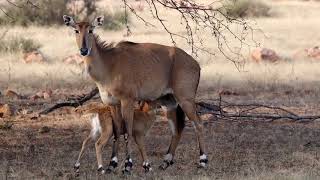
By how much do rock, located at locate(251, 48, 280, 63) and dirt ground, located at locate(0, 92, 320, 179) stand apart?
1014 centimetres

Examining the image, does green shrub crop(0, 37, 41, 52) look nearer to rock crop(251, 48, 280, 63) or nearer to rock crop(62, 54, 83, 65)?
rock crop(62, 54, 83, 65)

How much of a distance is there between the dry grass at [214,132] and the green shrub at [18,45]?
1.38 ft

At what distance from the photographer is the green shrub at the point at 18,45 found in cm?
2759

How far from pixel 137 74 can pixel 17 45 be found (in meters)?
16.2

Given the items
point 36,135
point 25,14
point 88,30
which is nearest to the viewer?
point 88,30

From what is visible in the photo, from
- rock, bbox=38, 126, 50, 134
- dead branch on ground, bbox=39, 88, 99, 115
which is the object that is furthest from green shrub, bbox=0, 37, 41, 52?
rock, bbox=38, 126, 50, 134

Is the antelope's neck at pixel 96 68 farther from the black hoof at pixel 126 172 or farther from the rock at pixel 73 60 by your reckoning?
the rock at pixel 73 60

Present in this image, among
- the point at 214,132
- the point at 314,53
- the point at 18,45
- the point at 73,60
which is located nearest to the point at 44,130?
the point at 214,132

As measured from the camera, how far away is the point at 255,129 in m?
15.5

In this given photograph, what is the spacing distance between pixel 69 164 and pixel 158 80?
1787 millimetres

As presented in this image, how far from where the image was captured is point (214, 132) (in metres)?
15.2

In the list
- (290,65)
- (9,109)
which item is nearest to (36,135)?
(9,109)

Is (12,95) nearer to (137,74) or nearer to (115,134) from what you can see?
(137,74)

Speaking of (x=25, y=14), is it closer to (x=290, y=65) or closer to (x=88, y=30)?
(x=290, y=65)
